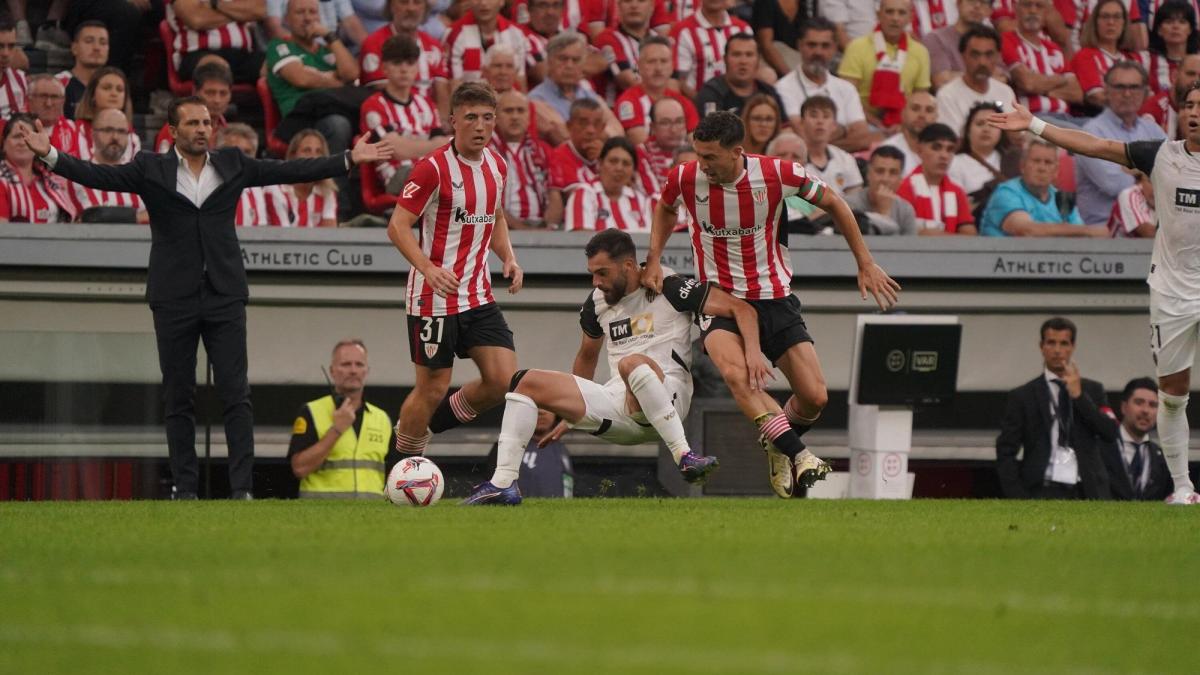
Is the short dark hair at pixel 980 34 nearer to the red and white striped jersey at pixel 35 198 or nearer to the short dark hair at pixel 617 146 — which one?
the short dark hair at pixel 617 146

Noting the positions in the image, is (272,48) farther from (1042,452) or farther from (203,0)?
(1042,452)

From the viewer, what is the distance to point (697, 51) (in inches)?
599

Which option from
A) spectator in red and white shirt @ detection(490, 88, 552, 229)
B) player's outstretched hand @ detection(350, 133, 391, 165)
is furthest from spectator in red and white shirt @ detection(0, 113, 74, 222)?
spectator in red and white shirt @ detection(490, 88, 552, 229)

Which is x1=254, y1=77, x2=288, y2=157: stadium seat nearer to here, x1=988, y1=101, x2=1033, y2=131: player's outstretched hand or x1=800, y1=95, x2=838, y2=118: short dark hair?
x1=800, y1=95, x2=838, y2=118: short dark hair

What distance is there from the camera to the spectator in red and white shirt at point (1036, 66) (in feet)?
53.2

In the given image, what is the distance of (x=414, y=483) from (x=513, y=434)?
0.70m

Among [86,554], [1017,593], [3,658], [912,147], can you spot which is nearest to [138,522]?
[86,554]

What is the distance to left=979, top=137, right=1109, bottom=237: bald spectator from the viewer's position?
44.5 feet

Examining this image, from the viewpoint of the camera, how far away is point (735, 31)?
15.3m

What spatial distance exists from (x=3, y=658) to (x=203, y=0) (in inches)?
411

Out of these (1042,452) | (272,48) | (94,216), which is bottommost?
(1042,452)

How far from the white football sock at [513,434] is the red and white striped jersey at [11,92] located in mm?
5879

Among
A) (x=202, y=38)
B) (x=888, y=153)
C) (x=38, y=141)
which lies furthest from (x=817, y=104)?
Answer: (x=38, y=141)

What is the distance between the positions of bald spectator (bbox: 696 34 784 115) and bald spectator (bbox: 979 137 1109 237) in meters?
2.05
